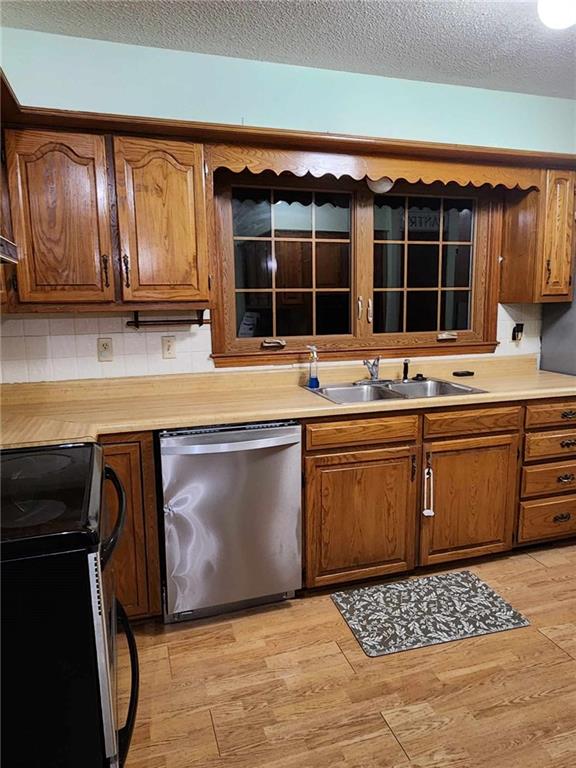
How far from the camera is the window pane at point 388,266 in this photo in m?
2.94

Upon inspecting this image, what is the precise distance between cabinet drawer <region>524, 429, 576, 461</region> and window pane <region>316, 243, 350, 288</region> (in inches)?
51.6

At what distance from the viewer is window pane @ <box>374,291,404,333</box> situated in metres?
2.98

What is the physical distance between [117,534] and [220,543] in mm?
909

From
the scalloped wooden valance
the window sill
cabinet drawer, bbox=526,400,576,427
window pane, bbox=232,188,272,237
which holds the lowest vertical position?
cabinet drawer, bbox=526,400,576,427

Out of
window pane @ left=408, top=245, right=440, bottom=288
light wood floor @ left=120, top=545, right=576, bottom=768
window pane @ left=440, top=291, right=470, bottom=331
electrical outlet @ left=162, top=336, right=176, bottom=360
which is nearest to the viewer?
light wood floor @ left=120, top=545, right=576, bottom=768

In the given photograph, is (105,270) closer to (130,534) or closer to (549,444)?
(130,534)

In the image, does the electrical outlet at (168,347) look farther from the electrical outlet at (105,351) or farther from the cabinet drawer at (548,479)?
the cabinet drawer at (548,479)

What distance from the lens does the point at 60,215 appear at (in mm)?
2092

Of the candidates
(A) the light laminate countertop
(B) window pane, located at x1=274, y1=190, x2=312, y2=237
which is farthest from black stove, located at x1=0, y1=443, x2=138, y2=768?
(B) window pane, located at x1=274, y1=190, x2=312, y2=237

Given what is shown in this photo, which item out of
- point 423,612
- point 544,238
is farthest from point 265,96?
point 423,612

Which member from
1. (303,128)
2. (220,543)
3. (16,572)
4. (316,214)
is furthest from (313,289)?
(16,572)

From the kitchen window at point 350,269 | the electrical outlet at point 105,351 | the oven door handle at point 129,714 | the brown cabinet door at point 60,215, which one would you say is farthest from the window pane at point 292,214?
the oven door handle at point 129,714

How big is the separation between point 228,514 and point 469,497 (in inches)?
48.8

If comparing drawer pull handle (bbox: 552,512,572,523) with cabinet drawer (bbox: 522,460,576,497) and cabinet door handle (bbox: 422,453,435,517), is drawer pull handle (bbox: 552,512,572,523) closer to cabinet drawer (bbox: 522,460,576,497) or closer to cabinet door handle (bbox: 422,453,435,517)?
cabinet drawer (bbox: 522,460,576,497)
